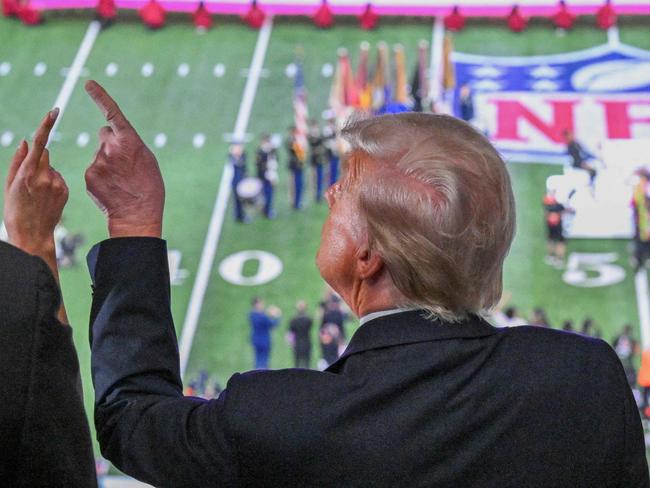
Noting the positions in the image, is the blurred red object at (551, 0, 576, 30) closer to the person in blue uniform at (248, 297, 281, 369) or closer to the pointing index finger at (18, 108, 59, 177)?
the person in blue uniform at (248, 297, 281, 369)

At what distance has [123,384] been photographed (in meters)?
1.28

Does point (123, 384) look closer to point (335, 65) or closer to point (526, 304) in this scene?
point (526, 304)

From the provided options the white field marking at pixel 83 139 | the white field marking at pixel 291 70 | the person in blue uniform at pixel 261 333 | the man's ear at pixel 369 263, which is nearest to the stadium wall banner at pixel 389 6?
the white field marking at pixel 291 70

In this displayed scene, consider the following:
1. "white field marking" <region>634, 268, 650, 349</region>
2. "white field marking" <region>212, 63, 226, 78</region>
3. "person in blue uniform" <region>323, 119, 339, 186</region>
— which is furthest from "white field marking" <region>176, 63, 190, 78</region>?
"white field marking" <region>634, 268, 650, 349</region>

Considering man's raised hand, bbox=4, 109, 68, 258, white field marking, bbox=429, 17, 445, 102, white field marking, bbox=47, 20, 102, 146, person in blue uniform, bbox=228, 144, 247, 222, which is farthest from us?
white field marking, bbox=47, 20, 102, 146

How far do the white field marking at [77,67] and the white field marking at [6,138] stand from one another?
315 millimetres

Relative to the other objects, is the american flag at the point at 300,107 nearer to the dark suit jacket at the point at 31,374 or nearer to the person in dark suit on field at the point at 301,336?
the person in dark suit on field at the point at 301,336

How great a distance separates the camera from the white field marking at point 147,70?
408 inches

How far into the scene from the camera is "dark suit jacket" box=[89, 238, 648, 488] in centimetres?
119

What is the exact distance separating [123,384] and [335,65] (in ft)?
30.9

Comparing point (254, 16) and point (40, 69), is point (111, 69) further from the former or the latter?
point (254, 16)

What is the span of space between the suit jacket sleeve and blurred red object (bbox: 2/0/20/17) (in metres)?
10.3

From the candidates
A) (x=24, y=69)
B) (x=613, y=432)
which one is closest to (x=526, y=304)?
(x=24, y=69)

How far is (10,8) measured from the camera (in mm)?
11156
